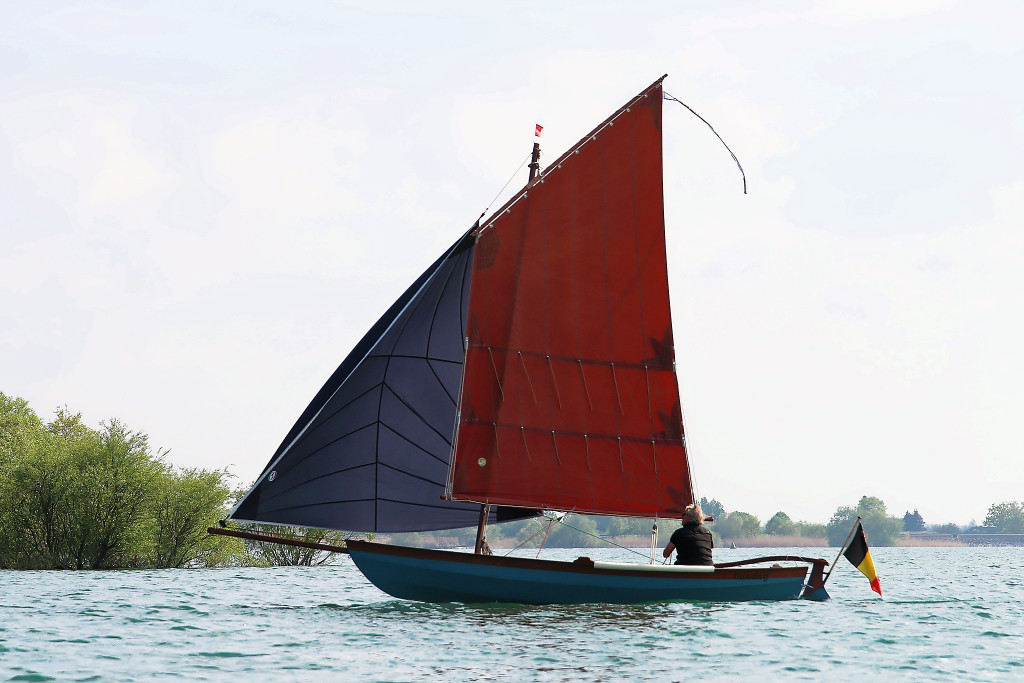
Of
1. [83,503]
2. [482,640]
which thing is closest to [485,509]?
[482,640]

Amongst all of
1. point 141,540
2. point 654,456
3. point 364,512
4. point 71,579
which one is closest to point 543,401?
point 654,456

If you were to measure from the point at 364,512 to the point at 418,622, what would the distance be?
148 inches

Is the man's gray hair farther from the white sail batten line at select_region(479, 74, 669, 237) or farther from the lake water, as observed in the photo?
the white sail batten line at select_region(479, 74, 669, 237)

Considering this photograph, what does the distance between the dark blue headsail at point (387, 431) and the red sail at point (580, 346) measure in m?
0.62

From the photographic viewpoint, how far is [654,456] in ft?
77.1

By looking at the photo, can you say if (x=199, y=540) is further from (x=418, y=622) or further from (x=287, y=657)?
(x=287, y=657)

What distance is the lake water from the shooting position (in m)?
14.0

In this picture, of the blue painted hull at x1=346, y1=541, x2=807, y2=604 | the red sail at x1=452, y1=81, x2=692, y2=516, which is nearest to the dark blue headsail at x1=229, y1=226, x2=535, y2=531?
the red sail at x1=452, y1=81, x2=692, y2=516

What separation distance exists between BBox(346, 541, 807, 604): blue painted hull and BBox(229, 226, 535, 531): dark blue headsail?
1243 millimetres

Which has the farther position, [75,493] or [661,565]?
[75,493]

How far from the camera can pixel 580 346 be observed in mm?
23172

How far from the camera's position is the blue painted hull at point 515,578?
2067 cm

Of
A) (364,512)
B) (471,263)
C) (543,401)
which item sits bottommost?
(364,512)

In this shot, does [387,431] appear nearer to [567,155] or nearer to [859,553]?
[567,155]
